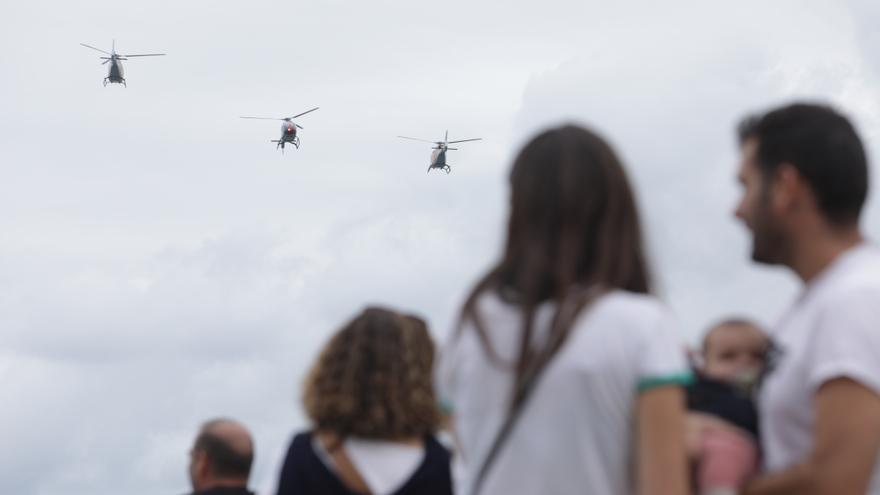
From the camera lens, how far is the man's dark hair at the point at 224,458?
9266 mm

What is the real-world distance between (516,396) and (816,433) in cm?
95

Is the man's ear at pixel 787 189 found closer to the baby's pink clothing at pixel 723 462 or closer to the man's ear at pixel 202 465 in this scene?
the baby's pink clothing at pixel 723 462

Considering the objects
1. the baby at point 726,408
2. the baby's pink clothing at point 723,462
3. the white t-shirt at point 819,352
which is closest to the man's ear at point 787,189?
the white t-shirt at point 819,352

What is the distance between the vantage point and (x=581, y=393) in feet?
15.1

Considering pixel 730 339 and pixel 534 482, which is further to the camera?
pixel 730 339

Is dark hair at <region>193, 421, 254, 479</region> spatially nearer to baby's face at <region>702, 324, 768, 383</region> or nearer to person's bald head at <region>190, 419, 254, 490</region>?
person's bald head at <region>190, 419, 254, 490</region>

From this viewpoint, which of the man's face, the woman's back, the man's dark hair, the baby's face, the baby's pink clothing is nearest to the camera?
the baby's pink clothing

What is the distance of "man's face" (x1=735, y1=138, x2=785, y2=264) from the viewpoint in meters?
5.04

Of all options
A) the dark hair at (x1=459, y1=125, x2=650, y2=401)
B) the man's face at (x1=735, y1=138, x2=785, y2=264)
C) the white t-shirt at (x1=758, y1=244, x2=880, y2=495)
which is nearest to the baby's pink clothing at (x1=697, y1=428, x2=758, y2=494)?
the white t-shirt at (x1=758, y1=244, x2=880, y2=495)

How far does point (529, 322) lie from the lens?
4660 millimetres

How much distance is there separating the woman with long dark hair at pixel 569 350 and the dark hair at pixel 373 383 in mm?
2386

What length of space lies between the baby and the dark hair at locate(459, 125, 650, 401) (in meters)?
0.53

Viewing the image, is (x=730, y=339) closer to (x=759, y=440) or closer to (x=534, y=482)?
(x=759, y=440)

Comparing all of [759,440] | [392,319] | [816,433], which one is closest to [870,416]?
[816,433]
